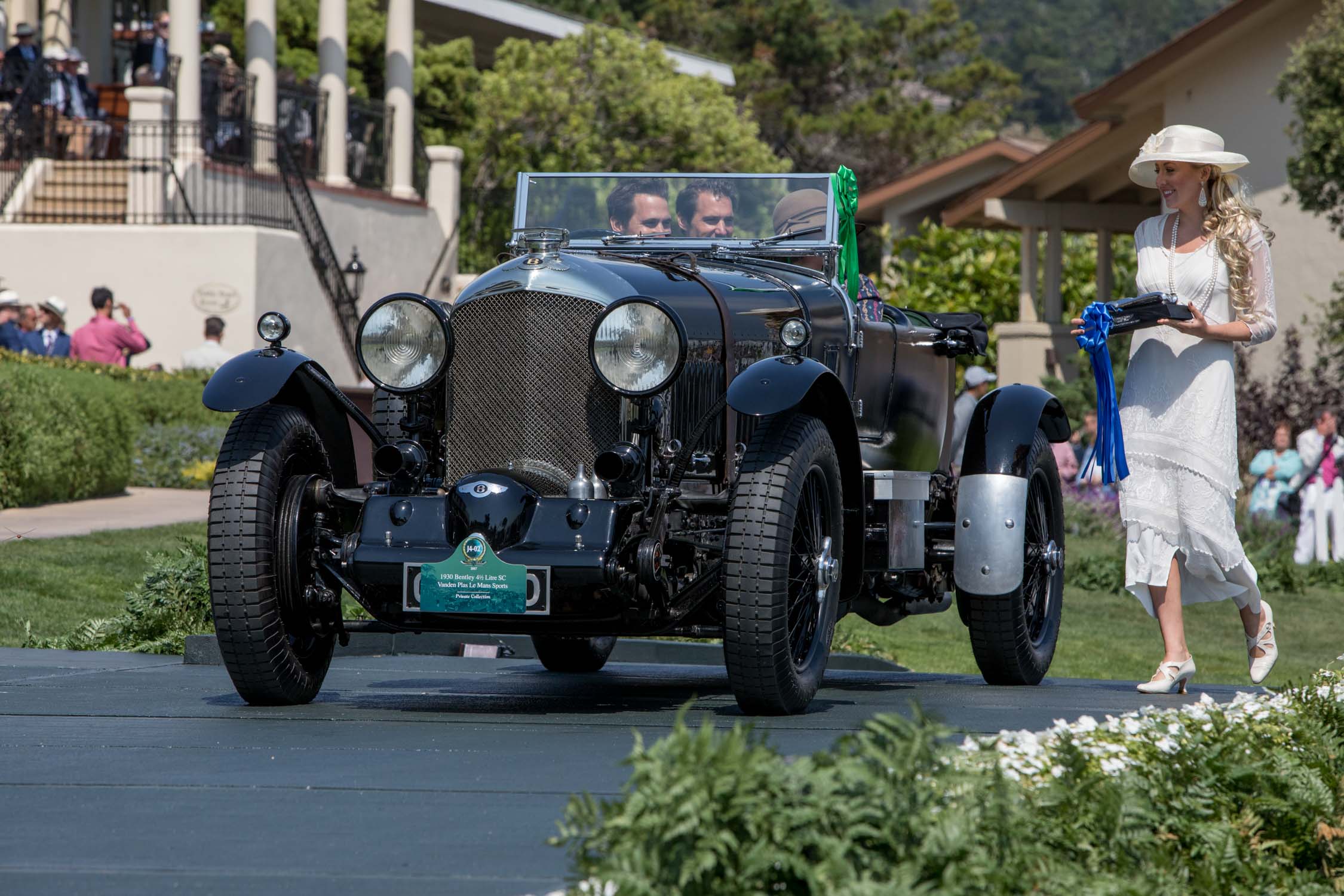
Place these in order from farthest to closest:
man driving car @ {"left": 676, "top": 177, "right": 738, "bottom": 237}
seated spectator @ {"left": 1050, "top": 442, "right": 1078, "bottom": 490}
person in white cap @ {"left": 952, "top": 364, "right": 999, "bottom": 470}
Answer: seated spectator @ {"left": 1050, "top": 442, "right": 1078, "bottom": 490} < person in white cap @ {"left": 952, "top": 364, "right": 999, "bottom": 470} < man driving car @ {"left": 676, "top": 177, "right": 738, "bottom": 237}

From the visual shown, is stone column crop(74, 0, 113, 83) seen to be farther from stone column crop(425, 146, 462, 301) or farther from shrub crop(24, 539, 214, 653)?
shrub crop(24, 539, 214, 653)

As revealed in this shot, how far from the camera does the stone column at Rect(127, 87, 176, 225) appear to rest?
21.7 metres

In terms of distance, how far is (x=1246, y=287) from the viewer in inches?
252

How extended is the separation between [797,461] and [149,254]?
17.4 m

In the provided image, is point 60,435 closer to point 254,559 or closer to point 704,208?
point 704,208

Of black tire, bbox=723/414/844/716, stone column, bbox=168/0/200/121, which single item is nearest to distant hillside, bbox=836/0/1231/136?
stone column, bbox=168/0/200/121

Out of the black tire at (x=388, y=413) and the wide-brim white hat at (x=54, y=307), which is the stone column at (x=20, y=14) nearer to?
the wide-brim white hat at (x=54, y=307)

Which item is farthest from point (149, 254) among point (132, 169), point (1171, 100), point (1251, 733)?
point (1251, 733)

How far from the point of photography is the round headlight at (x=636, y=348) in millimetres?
5477

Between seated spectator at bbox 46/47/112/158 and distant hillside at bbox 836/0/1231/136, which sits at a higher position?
distant hillside at bbox 836/0/1231/136

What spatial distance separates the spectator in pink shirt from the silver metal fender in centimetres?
1244

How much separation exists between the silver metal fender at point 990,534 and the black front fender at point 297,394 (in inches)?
82.3

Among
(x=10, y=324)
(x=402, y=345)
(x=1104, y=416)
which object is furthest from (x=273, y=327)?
(x=10, y=324)

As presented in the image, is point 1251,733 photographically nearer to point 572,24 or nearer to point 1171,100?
point 1171,100
